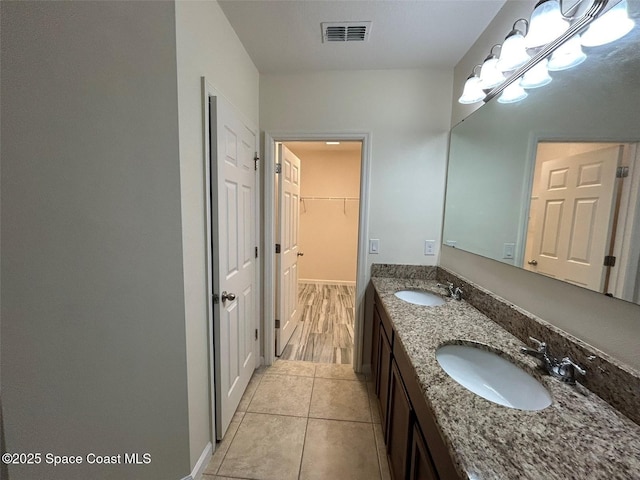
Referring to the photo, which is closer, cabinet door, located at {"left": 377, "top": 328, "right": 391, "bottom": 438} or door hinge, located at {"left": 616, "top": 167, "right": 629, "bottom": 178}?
door hinge, located at {"left": 616, "top": 167, "right": 629, "bottom": 178}

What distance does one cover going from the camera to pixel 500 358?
1.03 m

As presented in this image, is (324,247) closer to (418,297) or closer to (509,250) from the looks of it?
(418,297)

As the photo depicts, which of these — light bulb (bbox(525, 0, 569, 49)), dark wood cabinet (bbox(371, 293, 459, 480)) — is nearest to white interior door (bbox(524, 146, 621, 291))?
light bulb (bbox(525, 0, 569, 49))

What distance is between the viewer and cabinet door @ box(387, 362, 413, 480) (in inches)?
39.7

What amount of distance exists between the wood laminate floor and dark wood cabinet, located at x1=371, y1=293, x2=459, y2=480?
3.07 ft

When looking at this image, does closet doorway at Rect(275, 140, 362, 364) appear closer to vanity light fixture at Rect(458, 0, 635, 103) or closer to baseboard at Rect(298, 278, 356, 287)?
baseboard at Rect(298, 278, 356, 287)

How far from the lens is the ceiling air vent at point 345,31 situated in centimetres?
151

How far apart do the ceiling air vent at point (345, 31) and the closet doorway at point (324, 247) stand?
1.18 m

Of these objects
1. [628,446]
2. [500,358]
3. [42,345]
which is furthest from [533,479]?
[42,345]

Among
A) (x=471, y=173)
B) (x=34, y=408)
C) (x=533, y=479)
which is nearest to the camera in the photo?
(x=533, y=479)

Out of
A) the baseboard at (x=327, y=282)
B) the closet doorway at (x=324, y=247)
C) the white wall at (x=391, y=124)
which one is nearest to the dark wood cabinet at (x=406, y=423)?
the white wall at (x=391, y=124)

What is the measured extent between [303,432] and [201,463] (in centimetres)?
60

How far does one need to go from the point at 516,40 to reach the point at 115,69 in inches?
68.1

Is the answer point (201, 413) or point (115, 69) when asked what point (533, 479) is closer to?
point (201, 413)
